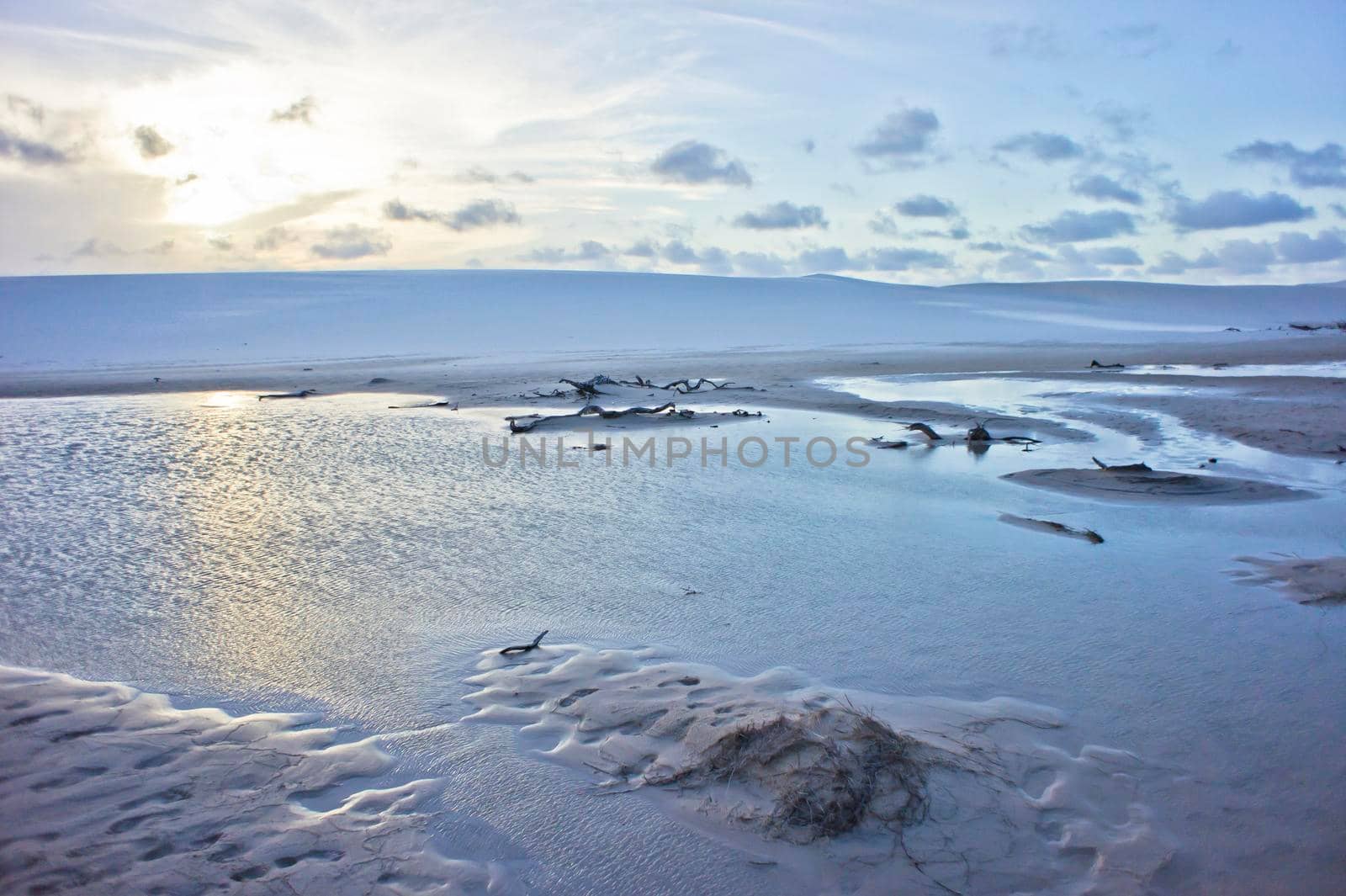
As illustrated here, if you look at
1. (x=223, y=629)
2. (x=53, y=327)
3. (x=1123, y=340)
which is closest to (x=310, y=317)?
(x=53, y=327)

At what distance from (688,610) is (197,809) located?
2.34 meters

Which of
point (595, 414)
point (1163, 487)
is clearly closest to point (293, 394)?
point (595, 414)

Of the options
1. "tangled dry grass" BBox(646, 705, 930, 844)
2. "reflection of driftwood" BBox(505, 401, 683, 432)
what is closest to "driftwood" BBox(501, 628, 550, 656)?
"tangled dry grass" BBox(646, 705, 930, 844)

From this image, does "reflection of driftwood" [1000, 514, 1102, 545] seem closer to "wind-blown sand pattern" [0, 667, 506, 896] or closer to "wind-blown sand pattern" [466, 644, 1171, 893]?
"wind-blown sand pattern" [466, 644, 1171, 893]

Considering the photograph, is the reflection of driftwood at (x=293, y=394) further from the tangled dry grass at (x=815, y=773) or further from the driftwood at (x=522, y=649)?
the tangled dry grass at (x=815, y=773)

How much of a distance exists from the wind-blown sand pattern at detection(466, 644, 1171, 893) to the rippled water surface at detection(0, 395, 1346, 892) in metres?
0.11

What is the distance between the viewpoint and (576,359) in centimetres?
2561

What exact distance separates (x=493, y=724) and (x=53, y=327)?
40349 millimetres

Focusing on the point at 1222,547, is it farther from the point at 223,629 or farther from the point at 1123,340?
the point at 1123,340

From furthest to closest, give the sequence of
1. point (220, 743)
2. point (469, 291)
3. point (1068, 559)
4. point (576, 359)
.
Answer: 1. point (469, 291)
2. point (576, 359)
3. point (1068, 559)
4. point (220, 743)

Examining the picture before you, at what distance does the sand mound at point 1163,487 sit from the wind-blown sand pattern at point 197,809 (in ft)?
19.5

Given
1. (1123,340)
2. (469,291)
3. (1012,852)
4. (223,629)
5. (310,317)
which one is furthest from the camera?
(469,291)

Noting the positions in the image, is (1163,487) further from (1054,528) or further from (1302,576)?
(1302,576)

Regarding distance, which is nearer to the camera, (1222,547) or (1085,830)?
(1085,830)
